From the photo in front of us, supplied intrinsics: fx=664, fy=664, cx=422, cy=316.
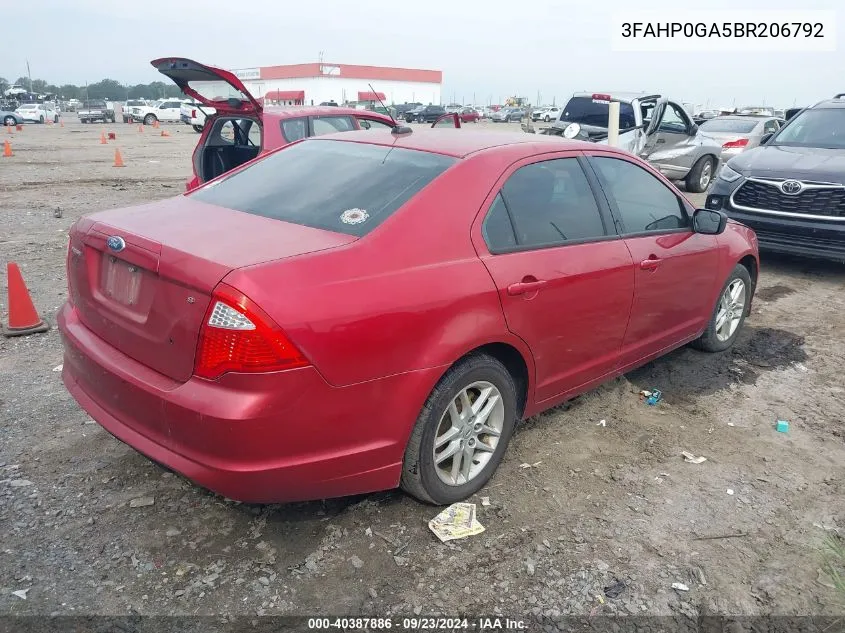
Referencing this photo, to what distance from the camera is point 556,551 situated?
9.18 ft

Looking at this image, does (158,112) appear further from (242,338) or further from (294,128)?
(242,338)

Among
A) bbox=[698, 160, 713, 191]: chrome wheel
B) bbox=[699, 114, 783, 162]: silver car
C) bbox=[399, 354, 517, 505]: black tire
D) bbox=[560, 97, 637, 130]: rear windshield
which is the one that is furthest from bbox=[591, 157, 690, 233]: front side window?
bbox=[699, 114, 783, 162]: silver car

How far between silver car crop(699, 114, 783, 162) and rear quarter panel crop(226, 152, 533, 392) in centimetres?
1399

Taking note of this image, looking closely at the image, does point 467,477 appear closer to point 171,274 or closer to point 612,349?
point 612,349

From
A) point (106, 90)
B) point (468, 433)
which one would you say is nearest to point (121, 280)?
point (468, 433)

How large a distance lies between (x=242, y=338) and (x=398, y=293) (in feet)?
2.03

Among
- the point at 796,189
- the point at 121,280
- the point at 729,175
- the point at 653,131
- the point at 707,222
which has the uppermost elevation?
the point at 653,131

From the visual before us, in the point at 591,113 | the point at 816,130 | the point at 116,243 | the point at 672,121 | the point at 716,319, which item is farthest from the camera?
the point at 672,121

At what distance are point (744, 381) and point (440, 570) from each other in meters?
2.95

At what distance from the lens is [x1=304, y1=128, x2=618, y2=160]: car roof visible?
326cm

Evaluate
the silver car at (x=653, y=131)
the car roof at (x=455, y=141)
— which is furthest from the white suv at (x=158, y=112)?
the car roof at (x=455, y=141)

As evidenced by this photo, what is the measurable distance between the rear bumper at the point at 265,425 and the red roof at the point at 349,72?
87.4 m

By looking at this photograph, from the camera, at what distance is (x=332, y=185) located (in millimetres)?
3143

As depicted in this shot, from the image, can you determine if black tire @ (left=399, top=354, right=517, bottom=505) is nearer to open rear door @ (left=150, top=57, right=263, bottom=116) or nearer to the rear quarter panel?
the rear quarter panel
